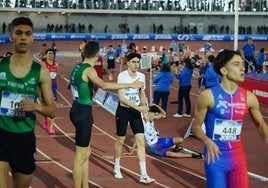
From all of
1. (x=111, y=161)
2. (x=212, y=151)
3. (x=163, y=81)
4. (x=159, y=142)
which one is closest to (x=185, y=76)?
(x=163, y=81)

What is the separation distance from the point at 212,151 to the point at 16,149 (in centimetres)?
174

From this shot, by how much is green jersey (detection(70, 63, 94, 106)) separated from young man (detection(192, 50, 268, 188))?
7.23 ft

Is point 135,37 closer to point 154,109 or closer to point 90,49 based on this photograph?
point 154,109

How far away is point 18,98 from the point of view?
5.17m

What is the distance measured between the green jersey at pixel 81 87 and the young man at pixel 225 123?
2.20 meters

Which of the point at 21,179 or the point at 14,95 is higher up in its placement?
the point at 14,95

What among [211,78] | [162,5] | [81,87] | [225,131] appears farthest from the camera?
[162,5]

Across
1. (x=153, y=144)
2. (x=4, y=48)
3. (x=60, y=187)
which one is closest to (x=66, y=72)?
(x=4, y=48)

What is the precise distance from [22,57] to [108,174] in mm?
4990

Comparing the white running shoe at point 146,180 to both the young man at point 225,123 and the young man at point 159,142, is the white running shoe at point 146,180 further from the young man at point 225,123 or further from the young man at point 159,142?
the young man at point 225,123

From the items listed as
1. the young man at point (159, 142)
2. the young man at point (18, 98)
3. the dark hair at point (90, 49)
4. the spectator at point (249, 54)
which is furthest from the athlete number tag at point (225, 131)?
the spectator at point (249, 54)

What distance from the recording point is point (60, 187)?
350 inches

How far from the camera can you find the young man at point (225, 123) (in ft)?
18.2

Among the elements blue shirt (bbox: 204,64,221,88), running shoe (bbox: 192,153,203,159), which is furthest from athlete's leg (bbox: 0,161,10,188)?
blue shirt (bbox: 204,64,221,88)
